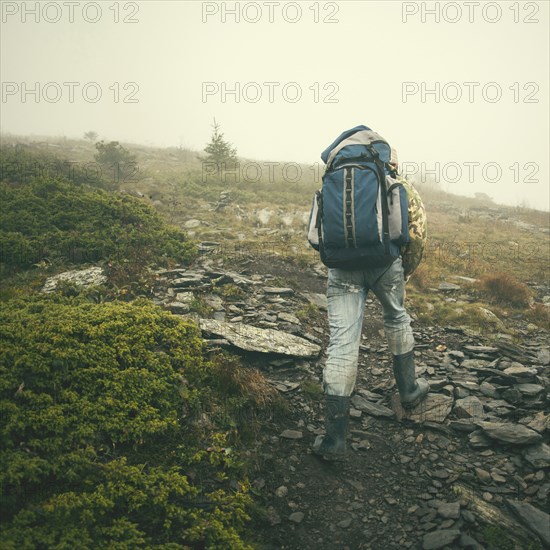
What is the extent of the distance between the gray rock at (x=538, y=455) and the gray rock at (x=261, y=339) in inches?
104

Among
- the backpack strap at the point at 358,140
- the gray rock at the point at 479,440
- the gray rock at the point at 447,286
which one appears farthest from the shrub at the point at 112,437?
the gray rock at the point at 447,286

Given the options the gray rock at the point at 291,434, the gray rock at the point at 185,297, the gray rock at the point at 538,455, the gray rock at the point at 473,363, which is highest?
the gray rock at the point at 185,297

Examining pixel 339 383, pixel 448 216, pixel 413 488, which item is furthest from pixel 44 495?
pixel 448 216

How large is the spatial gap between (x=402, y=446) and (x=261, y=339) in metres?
2.24

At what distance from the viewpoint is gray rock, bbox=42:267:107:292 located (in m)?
6.11

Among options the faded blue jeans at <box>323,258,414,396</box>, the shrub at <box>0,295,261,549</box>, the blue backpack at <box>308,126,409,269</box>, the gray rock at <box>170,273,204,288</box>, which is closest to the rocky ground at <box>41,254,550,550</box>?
the gray rock at <box>170,273,204,288</box>

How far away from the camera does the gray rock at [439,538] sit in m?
2.64

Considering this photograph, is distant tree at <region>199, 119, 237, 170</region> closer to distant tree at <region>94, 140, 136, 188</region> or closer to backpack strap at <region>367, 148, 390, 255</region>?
distant tree at <region>94, 140, 136, 188</region>

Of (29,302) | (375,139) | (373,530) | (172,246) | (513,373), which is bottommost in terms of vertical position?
(373,530)

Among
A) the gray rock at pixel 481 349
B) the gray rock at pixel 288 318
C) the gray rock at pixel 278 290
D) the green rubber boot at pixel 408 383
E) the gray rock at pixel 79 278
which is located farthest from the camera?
the gray rock at pixel 278 290

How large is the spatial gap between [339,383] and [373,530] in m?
1.16

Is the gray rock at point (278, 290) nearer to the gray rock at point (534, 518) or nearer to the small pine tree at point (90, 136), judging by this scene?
the gray rock at point (534, 518)

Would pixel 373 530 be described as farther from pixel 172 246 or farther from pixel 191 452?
pixel 172 246

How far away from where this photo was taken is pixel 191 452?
3209 mm
